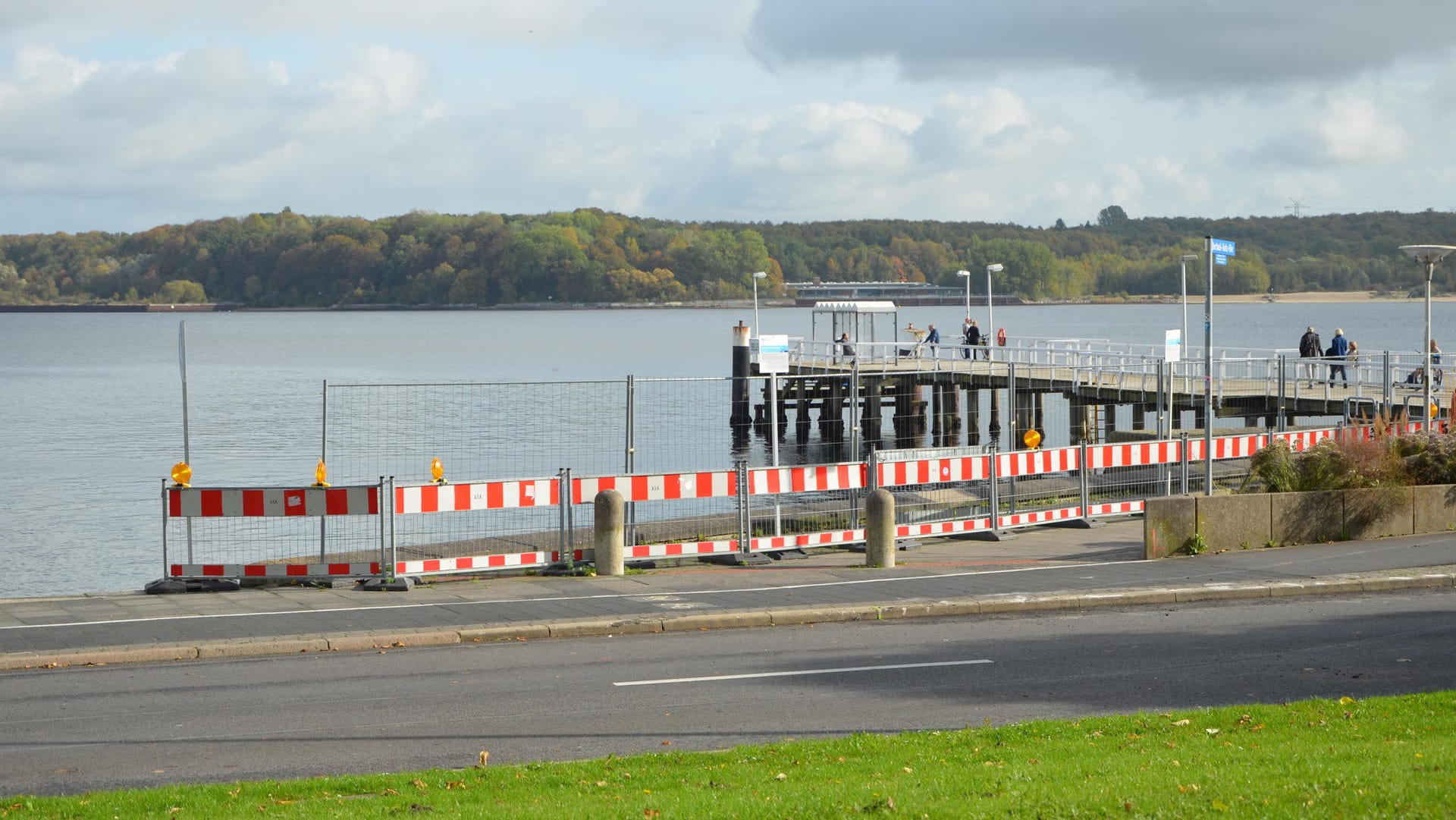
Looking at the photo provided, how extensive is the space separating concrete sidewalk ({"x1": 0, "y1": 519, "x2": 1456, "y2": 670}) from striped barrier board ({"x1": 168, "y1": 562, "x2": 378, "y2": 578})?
258mm

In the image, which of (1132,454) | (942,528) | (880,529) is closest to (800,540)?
(880,529)

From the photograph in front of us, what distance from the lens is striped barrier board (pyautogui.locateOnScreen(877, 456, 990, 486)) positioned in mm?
18516

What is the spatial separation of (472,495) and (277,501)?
77.5 inches

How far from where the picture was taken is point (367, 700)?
1075 centimetres

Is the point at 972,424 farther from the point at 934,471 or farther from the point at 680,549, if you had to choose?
the point at 680,549

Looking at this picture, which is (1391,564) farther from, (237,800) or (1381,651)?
(237,800)

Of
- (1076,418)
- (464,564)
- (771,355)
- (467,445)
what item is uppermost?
(771,355)

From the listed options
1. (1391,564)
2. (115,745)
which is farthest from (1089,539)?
(115,745)

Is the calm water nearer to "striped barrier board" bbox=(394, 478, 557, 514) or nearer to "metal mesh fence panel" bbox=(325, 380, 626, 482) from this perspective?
"metal mesh fence panel" bbox=(325, 380, 626, 482)

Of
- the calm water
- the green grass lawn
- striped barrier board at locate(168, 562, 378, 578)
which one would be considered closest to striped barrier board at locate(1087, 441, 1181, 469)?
striped barrier board at locate(168, 562, 378, 578)

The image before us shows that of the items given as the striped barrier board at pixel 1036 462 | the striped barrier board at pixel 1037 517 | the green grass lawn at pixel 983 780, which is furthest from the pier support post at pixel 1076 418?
the green grass lawn at pixel 983 780

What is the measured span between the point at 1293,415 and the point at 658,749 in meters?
32.7

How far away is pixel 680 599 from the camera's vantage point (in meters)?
15.0

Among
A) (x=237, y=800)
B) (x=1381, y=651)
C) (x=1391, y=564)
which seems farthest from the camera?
(x=1391, y=564)
